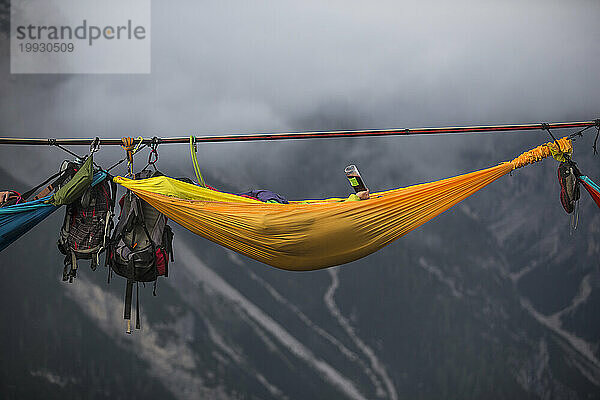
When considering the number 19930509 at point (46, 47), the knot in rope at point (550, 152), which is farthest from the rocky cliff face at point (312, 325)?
the knot in rope at point (550, 152)

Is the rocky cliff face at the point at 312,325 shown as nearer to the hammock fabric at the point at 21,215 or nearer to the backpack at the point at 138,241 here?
the backpack at the point at 138,241

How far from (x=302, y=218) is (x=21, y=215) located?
3.73ft

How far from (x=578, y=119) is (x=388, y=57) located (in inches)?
53.2

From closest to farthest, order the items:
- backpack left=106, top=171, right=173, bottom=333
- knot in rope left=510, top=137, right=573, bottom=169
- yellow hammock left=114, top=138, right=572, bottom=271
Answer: yellow hammock left=114, top=138, right=572, bottom=271 < backpack left=106, top=171, right=173, bottom=333 < knot in rope left=510, top=137, right=573, bottom=169

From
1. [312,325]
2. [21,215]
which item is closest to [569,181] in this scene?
[312,325]

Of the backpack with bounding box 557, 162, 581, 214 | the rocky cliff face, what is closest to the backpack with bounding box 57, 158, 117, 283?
the rocky cliff face

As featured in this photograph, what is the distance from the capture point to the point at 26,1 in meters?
3.67

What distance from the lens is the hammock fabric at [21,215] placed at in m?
2.31

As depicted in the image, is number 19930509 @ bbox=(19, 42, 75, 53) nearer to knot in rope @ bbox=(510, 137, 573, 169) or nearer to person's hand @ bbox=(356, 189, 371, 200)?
person's hand @ bbox=(356, 189, 371, 200)

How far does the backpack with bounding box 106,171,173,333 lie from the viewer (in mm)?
2414

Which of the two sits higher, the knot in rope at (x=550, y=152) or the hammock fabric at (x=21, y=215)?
the knot in rope at (x=550, y=152)

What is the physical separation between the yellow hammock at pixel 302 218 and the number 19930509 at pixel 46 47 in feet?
5.82

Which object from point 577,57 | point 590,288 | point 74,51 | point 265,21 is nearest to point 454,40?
point 577,57

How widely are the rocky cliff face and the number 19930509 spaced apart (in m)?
1.06
